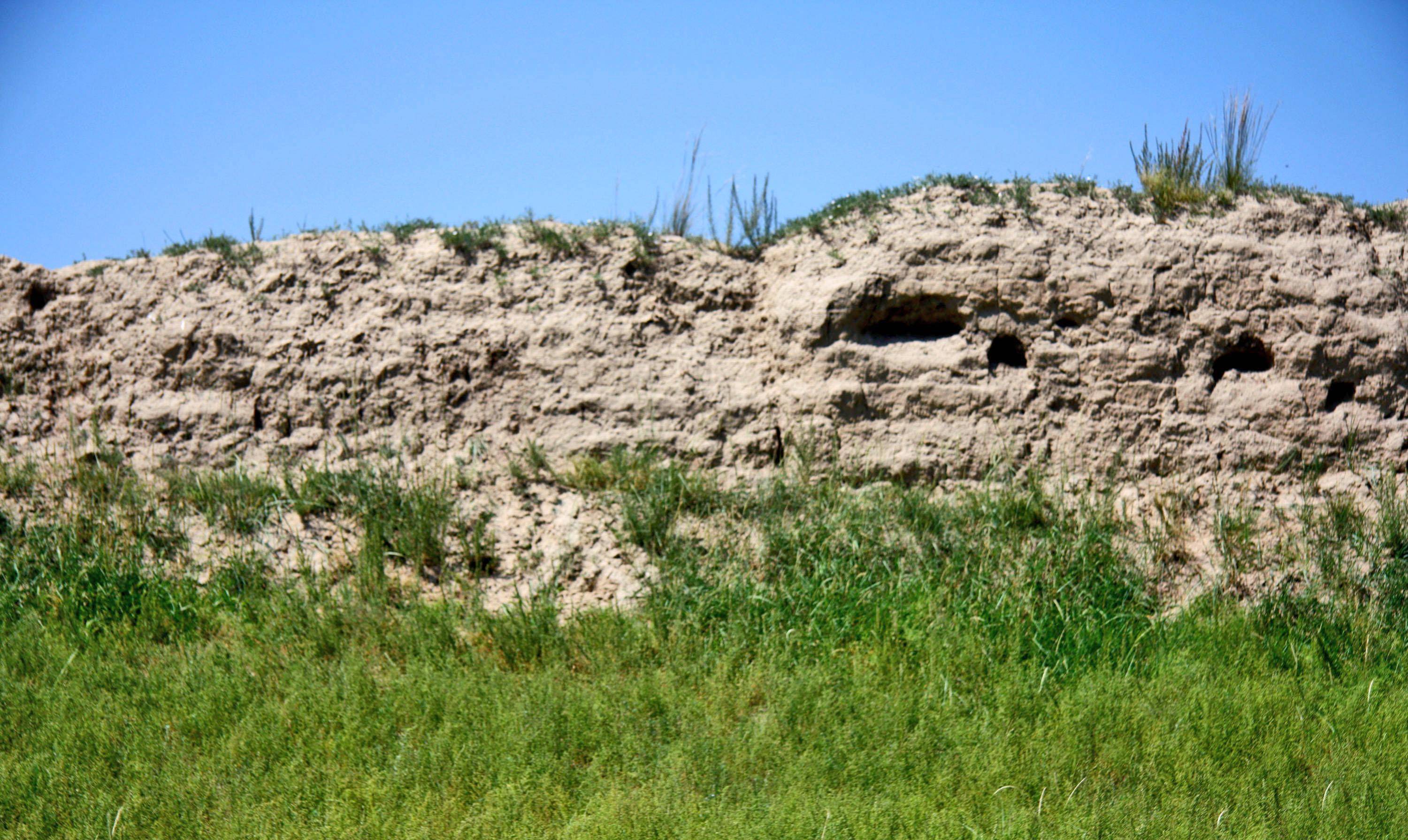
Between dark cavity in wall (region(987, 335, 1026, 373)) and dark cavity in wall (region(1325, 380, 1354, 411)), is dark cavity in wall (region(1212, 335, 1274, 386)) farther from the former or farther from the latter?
dark cavity in wall (region(987, 335, 1026, 373))

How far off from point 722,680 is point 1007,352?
3535mm

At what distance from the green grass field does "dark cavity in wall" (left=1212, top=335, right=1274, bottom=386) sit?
3.84 ft

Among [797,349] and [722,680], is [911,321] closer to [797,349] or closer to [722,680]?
[797,349]

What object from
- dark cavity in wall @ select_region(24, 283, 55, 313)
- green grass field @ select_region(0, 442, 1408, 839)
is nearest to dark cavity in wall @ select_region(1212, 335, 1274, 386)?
green grass field @ select_region(0, 442, 1408, 839)

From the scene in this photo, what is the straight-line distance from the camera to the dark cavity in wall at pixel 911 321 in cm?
713

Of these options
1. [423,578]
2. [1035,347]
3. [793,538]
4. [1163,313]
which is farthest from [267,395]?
[1163,313]

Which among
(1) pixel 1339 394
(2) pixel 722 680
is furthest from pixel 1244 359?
(2) pixel 722 680

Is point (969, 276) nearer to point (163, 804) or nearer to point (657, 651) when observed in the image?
point (657, 651)

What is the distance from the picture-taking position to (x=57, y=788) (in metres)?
4.21

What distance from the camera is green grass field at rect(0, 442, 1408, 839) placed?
4.08 m

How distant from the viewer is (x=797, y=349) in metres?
7.05

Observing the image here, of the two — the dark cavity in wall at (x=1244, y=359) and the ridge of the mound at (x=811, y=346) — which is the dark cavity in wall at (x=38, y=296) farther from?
the dark cavity in wall at (x=1244, y=359)

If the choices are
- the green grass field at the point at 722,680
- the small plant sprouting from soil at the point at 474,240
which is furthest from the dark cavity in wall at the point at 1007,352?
the small plant sprouting from soil at the point at 474,240

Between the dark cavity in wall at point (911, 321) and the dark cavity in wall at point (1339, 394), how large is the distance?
249 centimetres
